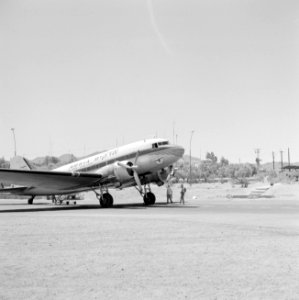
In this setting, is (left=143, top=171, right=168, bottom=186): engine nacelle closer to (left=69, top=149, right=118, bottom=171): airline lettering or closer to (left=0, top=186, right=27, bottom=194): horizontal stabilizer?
(left=69, top=149, right=118, bottom=171): airline lettering

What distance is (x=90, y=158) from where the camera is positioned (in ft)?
112

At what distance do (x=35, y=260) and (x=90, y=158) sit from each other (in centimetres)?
2452

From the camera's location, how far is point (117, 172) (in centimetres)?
3138

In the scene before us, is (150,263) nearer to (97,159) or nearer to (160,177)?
(160,177)

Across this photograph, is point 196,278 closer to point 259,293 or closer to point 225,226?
point 259,293

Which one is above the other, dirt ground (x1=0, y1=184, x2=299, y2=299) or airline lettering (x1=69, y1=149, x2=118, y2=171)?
airline lettering (x1=69, y1=149, x2=118, y2=171)

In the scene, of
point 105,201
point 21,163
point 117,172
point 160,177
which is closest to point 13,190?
point 21,163

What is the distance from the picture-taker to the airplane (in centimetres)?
3089

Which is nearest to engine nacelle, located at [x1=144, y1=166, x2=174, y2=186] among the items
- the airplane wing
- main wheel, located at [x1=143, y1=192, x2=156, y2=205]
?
main wheel, located at [x1=143, y1=192, x2=156, y2=205]

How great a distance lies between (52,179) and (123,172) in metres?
4.99

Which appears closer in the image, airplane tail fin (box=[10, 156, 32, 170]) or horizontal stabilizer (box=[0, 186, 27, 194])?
horizontal stabilizer (box=[0, 186, 27, 194])

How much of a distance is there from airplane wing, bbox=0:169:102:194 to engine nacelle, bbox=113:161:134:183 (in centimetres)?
134

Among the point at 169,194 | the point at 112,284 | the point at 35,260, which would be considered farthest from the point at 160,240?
the point at 169,194

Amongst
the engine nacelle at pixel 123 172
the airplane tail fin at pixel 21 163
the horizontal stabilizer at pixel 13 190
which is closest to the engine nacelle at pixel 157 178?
the engine nacelle at pixel 123 172
